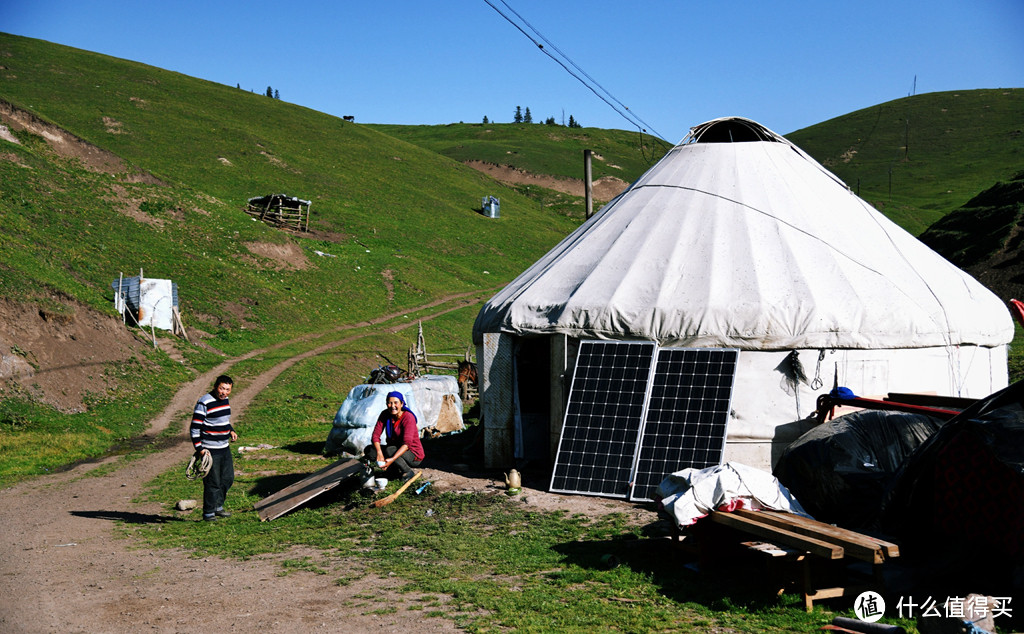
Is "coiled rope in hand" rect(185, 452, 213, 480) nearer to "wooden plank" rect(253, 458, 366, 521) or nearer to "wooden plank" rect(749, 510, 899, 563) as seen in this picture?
"wooden plank" rect(253, 458, 366, 521)

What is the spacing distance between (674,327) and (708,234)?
194cm

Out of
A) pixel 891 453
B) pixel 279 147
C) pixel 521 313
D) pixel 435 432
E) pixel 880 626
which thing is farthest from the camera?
pixel 279 147

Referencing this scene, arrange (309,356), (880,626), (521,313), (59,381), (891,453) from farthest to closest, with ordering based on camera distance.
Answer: (309,356) < (59,381) < (521,313) < (891,453) < (880,626)

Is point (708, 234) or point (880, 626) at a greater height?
point (708, 234)

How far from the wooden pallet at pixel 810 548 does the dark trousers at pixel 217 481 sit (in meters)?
5.77

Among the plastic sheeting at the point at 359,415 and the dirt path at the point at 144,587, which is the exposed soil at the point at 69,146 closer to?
the plastic sheeting at the point at 359,415

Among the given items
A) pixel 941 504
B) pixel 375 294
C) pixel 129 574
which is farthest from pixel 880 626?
pixel 375 294

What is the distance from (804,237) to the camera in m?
11.2

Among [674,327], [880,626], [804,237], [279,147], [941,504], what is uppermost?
[279,147]

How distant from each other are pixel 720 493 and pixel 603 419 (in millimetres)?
3324

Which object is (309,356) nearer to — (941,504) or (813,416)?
(813,416)

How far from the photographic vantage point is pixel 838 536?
580 centimetres

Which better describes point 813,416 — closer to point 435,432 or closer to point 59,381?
point 435,432

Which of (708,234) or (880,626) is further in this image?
(708,234)
